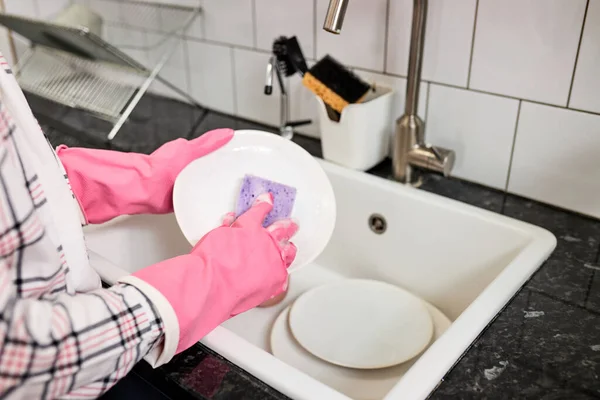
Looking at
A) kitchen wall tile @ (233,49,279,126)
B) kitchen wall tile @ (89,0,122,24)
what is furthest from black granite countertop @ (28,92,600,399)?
kitchen wall tile @ (89,0,122,24)

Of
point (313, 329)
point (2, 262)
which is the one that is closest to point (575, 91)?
point (313, 329)

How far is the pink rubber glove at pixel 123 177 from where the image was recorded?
83cm

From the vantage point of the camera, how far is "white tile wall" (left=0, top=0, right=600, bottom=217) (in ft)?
2.81

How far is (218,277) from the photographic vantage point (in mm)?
607

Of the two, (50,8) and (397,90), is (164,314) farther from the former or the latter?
(50,8)

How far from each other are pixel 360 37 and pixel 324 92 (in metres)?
0.15

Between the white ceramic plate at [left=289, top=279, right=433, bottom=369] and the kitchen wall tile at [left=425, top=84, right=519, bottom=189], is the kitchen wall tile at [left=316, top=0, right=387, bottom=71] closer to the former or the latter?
the kitchen wall tile at [left=425, top=84, right=519, bottom=189]

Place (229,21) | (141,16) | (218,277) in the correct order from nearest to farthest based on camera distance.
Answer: (218,277) → (229,21) → (141,16)

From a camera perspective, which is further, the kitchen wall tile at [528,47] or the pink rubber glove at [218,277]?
the kitchen wall tile at [528,47]

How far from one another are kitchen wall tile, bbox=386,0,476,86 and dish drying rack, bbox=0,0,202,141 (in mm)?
532

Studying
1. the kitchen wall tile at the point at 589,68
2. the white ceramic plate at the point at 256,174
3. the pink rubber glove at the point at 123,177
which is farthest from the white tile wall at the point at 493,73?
the pink rubber glove at the point at 123,177

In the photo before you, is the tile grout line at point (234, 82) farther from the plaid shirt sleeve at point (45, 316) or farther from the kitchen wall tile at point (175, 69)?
the plaid shirt sleeve at point (45, 316)

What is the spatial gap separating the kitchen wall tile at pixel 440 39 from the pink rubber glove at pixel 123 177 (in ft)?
1.30

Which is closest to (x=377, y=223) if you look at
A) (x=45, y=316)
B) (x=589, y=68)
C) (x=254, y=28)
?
(x=589, y=68)
